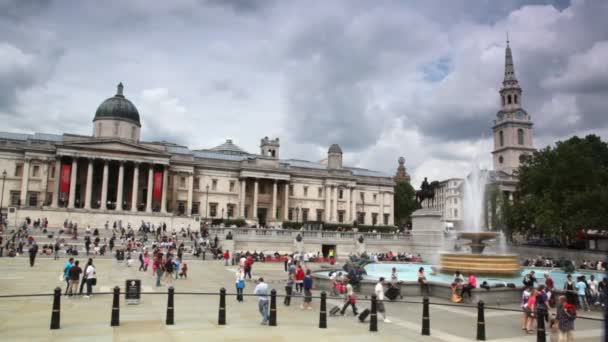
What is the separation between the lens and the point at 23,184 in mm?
68062

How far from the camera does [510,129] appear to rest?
113m

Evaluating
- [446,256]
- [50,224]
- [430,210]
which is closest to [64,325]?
[446,256]

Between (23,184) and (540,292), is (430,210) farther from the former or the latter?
(23,184)

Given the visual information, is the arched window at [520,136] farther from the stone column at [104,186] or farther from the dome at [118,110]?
the stone column at [104,186]

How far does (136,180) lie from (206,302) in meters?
55.4

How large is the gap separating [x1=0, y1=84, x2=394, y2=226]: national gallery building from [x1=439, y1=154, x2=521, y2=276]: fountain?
141 feet

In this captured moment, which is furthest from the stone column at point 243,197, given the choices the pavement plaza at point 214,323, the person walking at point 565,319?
the person walking at point 565,319

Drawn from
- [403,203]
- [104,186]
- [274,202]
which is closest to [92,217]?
[104,186]

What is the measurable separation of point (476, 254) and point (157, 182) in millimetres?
55101

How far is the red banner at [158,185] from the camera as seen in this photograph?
72438 mm

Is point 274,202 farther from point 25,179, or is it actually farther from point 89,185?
point 25,179

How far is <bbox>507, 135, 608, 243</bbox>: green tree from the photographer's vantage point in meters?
53.5

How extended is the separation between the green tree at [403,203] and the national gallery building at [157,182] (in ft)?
42.7

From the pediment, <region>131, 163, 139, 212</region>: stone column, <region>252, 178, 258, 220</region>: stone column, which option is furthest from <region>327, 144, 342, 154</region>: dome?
<region>131, 163, 139, 212</region>: stone column
